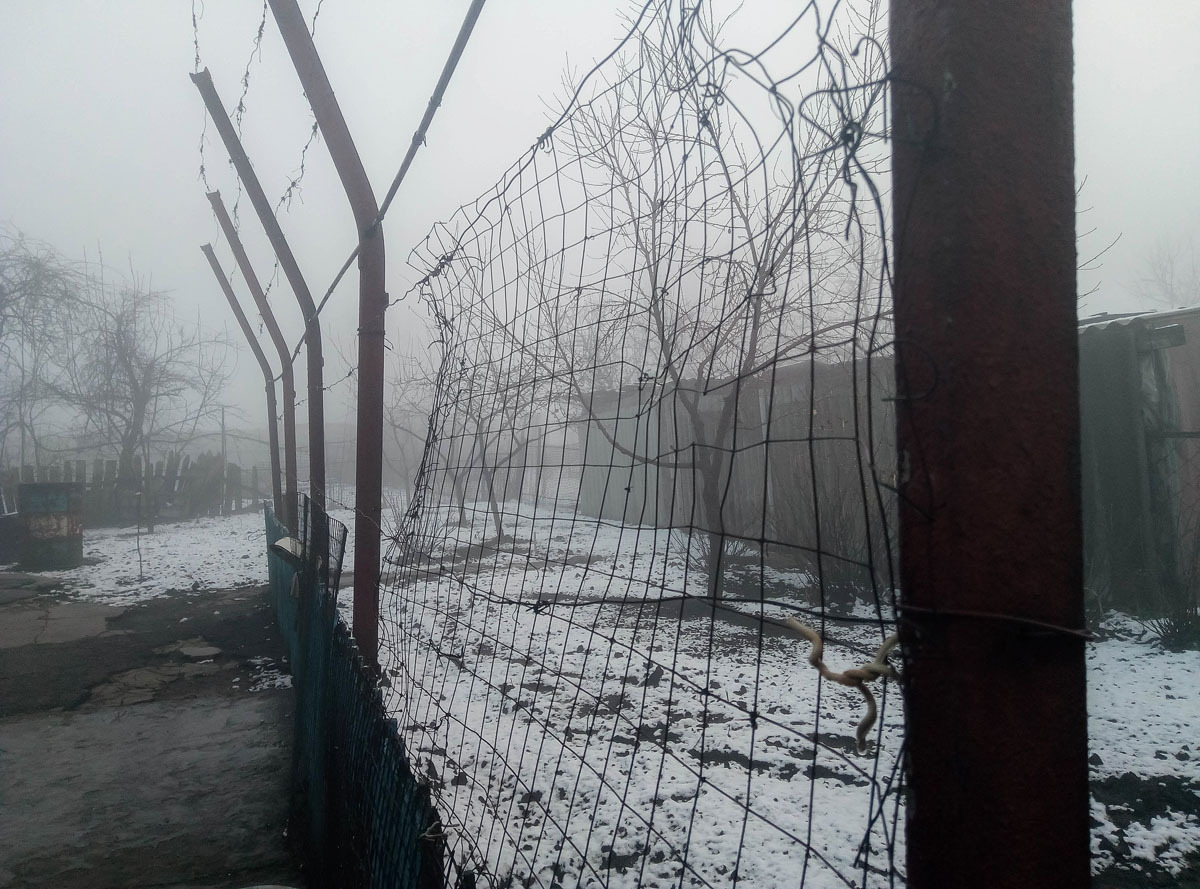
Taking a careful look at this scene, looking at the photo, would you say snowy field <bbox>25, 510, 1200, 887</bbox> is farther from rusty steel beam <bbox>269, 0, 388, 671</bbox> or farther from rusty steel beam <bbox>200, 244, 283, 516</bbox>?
rusty steel beam <bbox>200, 244, 283, 516</bbox>

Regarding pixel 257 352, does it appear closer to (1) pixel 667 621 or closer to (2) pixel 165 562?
(2) pixel 165 562

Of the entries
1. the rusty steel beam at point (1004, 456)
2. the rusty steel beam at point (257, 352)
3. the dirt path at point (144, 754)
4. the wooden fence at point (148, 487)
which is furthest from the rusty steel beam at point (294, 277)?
the wooden fence at point (148, 487)

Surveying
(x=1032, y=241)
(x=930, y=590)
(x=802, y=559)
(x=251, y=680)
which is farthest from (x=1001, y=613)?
(x=802, y=559)

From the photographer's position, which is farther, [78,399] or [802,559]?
[78,399]

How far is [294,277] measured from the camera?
5.53m

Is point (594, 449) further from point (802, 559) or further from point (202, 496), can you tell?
point (202, 496)

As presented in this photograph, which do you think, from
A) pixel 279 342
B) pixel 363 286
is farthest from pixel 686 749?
pixel 279 342

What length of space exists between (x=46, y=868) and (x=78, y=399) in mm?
21297

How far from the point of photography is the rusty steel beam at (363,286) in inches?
128

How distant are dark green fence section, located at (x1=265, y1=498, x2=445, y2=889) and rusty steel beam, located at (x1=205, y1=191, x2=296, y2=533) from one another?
3.72m

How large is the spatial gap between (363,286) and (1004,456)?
306 centimetres

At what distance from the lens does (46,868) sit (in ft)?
10.5

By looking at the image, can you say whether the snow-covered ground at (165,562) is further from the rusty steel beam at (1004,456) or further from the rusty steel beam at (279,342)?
the rusty steel beam at (1004,456)

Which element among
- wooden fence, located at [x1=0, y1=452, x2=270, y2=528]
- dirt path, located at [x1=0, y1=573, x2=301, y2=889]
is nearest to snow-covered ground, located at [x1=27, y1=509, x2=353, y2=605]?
wooden fence, located at [x1=0, y1=452, x2=270, y2=528]
